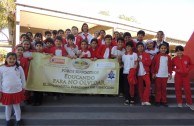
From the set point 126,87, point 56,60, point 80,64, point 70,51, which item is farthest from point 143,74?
point 56,60

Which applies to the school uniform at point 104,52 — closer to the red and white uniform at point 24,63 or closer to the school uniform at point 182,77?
the school uniform at point 182,77

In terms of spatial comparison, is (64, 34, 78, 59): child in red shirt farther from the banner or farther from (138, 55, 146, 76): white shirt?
(138, 55, 146, 76): white shirt

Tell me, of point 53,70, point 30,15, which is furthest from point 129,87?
point 30,15

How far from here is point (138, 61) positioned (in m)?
6.24

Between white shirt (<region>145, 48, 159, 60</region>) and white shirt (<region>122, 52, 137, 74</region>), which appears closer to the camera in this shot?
white shirt (<region>122, 52, 137, 74</region>)

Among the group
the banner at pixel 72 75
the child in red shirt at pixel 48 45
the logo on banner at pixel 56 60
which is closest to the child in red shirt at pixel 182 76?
the banner at pixel 72 75

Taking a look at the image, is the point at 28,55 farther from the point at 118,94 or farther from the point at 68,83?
the point at 118,94

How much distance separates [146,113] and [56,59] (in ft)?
8.01

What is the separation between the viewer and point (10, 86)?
4.92m

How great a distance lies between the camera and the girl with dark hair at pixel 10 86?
16.1 ft

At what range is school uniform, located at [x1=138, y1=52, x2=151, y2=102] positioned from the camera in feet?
20.1

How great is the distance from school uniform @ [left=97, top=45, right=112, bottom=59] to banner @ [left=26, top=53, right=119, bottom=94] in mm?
198

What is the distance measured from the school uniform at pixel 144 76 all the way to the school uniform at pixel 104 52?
810 mm

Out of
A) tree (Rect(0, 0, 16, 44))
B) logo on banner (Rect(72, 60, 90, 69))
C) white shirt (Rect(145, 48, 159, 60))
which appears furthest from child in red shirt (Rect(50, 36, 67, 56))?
tree (Rect(0, 0, 16, 44))
